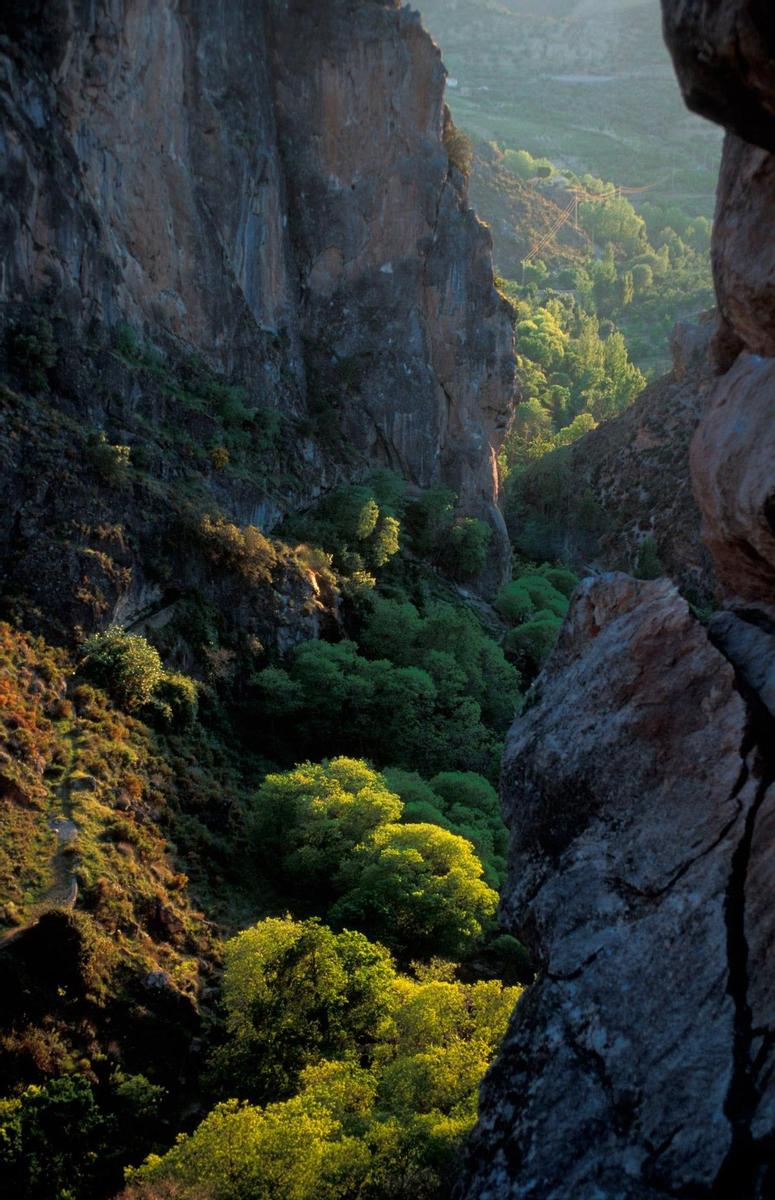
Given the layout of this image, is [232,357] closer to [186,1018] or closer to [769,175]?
[186,1018]

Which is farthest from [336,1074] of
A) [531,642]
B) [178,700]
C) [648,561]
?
[648,561]

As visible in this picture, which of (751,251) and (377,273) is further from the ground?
(751,251)

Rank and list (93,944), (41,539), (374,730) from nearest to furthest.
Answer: (93,944) → (41,539) → (374,730)

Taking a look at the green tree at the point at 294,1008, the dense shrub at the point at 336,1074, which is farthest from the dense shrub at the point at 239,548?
the green tree at the point at 294,1008

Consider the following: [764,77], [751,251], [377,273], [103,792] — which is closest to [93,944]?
[103,792]

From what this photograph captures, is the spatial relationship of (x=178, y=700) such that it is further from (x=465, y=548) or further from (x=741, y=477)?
(x=465, y=548)

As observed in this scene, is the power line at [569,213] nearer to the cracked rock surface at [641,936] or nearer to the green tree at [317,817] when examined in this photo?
the green tree at [317,817]

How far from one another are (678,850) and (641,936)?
95cm

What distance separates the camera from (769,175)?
32.9 ft

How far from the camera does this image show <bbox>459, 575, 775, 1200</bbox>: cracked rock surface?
9.26 meters

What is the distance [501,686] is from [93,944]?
32914 mm

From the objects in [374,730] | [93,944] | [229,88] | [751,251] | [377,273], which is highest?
[751,251]

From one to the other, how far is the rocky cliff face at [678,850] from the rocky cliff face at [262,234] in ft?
94.9

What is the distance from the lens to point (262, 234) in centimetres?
5975
